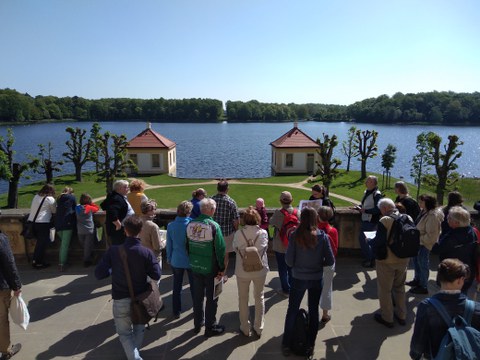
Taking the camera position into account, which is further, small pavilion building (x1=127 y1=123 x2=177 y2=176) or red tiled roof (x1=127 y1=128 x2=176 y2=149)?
red tiled roof (x1=127 y1=128 x2=176 y2=149)

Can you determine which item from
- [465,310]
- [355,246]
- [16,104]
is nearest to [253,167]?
[355,246]

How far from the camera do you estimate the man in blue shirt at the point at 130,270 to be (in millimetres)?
4418

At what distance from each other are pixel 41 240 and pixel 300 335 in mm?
5541

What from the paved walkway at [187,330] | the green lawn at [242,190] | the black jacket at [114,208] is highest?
the black jacket at [114,208]

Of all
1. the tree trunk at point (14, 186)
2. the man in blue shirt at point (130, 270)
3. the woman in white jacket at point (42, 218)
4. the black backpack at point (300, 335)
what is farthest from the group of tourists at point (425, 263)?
the tree trunk at point (14, 186)

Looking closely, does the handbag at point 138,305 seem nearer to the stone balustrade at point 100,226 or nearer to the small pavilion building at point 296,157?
the stone balustrade at point 100,226

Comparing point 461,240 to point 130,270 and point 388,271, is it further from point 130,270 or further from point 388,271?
point 130,270

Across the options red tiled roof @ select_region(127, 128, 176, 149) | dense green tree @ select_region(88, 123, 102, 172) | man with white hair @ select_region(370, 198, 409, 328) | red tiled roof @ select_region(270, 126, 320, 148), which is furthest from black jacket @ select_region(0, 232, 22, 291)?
red tiled roof @ select_region(270, 126, 320, 148)

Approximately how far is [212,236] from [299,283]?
4.23 feet

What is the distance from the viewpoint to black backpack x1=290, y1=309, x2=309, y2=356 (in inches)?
190

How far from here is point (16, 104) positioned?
486ft

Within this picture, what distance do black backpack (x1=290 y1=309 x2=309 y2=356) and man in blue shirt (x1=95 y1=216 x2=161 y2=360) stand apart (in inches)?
72.9

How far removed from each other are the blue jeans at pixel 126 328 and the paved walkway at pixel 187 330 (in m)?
0.43

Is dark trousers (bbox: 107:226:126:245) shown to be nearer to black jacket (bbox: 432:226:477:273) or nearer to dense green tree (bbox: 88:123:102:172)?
black jacket (bbox: 432:226:477:273)
